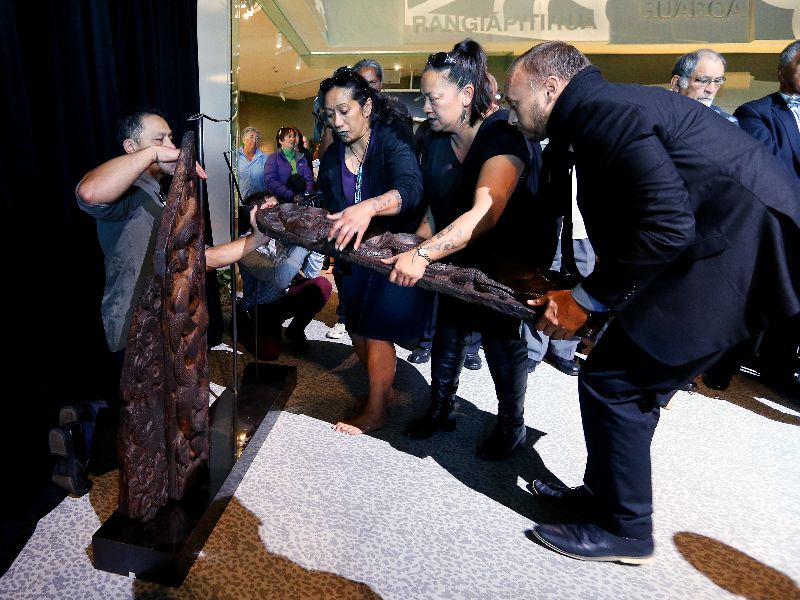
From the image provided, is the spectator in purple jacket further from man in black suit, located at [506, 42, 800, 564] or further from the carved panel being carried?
man in black suit, located at [506, 42, 800, 564]

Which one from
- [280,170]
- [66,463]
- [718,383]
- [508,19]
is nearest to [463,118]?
[66,463]

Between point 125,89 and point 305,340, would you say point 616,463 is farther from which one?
point 125,89

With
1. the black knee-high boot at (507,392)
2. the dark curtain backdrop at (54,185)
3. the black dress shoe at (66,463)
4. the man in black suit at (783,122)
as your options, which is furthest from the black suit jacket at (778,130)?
the black dress shoe at (66,463)

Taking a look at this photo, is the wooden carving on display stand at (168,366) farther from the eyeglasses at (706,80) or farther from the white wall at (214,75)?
the eyeglasses at (706,80)

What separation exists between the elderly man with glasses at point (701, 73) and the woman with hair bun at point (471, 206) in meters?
1.30

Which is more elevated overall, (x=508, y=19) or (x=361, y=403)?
(x=508, y=19)

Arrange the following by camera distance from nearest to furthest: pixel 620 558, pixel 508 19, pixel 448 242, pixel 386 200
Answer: pixel 620 558 < pixel 448 242 < pixel 386 200 < pixel 508 19

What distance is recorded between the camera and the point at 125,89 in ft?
7.95

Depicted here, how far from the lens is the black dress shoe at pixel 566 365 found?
123 inches

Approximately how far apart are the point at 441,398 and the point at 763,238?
1.35 m

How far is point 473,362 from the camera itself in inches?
124

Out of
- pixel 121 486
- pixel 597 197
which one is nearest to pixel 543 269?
pixel 597 197

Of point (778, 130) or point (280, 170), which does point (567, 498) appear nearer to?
point (778, 130)

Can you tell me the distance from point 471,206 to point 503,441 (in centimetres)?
95
